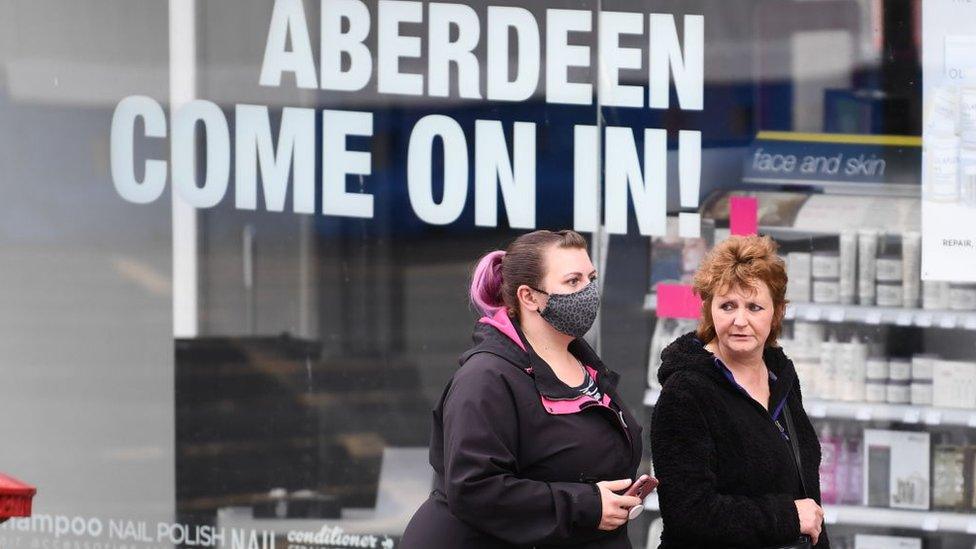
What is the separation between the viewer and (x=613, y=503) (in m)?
3.53

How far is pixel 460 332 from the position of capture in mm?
6297

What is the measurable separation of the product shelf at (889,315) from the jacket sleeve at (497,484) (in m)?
2.63

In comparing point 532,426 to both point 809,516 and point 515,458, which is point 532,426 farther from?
point 809,516

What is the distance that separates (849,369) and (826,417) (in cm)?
25

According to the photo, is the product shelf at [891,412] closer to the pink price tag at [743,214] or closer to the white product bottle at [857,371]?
the white product bottle at [857,371]

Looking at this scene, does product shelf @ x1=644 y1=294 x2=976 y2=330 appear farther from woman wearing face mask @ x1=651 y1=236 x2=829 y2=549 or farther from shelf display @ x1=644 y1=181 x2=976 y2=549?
woman wearing face mask @ x1=651 y1=236 x2=829 y2=549

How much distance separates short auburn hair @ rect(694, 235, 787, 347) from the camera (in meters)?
3.78

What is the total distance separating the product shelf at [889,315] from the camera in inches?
230

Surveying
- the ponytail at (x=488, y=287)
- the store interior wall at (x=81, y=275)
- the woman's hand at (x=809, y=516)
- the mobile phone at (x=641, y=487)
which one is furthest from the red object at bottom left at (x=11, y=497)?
the store interior wall at (x=81, y=275)

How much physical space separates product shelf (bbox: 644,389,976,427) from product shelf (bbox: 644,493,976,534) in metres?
0.38

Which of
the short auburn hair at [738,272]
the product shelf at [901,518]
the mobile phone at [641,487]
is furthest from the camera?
the product shelf at [901,518]

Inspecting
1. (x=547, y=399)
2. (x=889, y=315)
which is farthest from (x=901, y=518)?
(x=547, y=399)

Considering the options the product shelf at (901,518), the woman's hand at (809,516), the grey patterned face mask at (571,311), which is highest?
the grey patterned face mask at (571,311)

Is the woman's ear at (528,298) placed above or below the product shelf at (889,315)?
above
